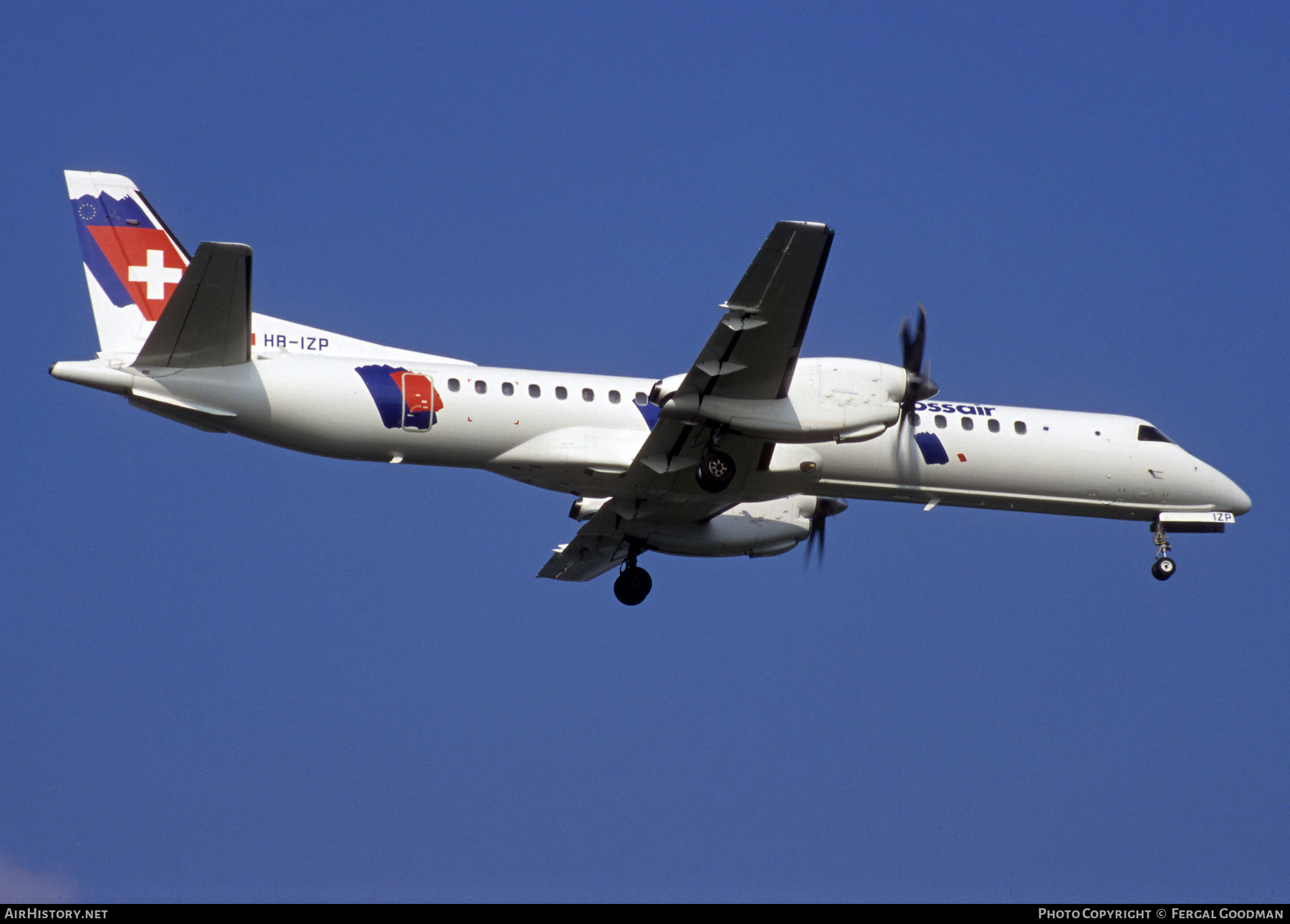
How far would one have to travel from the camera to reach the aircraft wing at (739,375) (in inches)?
767

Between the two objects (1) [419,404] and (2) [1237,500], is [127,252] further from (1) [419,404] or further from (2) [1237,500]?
(2) [1237,500]

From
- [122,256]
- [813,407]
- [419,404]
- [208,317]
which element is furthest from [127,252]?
[813,407]

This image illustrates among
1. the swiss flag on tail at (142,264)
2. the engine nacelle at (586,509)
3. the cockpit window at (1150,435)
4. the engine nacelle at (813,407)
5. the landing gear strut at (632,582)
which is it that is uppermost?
the swiss flag on tail at (142,264)

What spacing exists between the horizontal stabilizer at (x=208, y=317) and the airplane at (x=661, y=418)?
0.03 metres

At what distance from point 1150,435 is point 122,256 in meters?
19.0

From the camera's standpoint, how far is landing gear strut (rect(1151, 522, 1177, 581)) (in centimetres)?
2648

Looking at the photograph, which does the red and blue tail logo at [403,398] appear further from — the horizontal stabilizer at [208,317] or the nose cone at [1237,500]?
the nose cone at [1237,500]

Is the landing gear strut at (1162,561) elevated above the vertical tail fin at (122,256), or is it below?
below

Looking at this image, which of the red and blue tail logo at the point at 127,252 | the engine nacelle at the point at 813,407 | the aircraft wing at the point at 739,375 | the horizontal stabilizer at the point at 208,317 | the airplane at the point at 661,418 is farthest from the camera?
the red and blue tail logo at the point at 127,252

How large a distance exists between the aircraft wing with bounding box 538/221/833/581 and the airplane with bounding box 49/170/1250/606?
37 millimetres

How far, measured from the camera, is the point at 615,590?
88.1 feet

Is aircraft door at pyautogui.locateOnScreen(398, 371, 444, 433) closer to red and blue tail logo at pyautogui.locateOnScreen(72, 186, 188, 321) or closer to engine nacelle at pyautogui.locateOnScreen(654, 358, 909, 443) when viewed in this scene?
engine nacelle at pyautogui.locateOnScreen(654, 358, 909, 443)

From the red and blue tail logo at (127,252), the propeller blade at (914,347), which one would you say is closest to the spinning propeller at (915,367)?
the propeller blade at (914,347)

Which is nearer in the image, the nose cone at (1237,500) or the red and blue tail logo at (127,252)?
the red and blue tail logo at (127,252)
